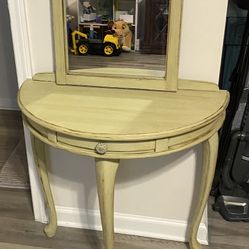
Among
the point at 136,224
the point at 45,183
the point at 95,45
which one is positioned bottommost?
the point at 136,224

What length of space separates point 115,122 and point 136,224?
0.75 metres

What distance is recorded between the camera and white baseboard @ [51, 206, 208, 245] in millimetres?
1772

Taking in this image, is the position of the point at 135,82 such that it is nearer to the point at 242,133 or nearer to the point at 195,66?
the point at 195,66

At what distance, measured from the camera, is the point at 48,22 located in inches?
57.4

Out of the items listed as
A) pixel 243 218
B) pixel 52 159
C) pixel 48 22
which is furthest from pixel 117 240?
pixel 48 22

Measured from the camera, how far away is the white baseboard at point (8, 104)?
10.0 ft

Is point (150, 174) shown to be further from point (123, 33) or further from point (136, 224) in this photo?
point (123, 33)

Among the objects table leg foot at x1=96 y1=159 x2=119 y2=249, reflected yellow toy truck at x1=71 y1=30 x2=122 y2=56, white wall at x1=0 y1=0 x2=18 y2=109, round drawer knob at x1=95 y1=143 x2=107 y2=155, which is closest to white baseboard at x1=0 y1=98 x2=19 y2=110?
white wall at x1=0 y1=0 x2=18 y2=109

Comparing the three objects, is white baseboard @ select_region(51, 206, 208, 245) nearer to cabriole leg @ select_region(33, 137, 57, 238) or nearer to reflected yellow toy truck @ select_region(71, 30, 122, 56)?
cabriole leg @ select_region(33, 137, 57, 238)

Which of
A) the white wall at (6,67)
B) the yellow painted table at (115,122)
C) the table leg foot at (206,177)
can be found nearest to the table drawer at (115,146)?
the yellow painted table at (115,122)

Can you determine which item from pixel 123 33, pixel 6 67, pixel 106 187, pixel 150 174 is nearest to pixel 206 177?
pixel 150 174

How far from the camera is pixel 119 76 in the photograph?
144 cm

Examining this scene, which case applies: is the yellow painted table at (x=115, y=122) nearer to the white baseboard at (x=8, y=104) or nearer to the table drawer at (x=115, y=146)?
the table drawer at (x=115, y=146)

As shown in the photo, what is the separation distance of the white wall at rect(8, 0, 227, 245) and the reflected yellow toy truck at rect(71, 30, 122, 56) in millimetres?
116
